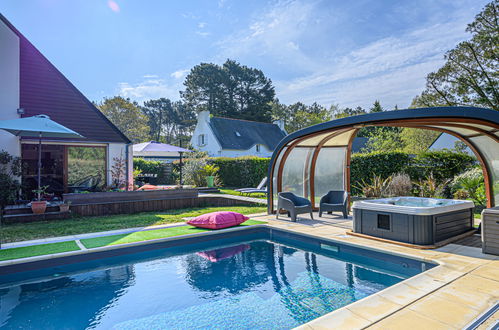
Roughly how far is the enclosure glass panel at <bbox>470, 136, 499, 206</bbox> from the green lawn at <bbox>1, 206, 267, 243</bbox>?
264 inches

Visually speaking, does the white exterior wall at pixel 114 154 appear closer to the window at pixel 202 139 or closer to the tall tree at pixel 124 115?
the window at pixel 202 139

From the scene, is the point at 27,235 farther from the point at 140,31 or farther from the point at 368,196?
the point at 368,196

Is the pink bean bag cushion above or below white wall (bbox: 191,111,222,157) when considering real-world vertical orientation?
below

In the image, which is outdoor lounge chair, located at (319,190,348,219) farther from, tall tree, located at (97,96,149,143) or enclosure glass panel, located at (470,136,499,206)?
tall tree, located at (97,96,149,143)

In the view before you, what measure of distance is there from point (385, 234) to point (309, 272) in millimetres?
2110

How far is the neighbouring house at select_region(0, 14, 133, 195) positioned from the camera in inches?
414

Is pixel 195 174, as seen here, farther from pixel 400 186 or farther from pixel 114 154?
pixel 400 186

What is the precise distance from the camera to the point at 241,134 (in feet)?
102

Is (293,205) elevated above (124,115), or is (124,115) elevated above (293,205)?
(124,115)

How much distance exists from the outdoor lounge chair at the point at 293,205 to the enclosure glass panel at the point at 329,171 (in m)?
1.37

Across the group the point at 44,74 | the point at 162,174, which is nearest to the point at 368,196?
the point at 44,74

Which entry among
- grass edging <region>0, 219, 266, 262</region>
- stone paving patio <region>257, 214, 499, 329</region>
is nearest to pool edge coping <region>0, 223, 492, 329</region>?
stone paving patio <region>257, 214, 499, 329</region>

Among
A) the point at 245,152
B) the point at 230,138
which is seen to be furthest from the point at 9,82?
the point at 245,152

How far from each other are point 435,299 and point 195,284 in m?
3.58
